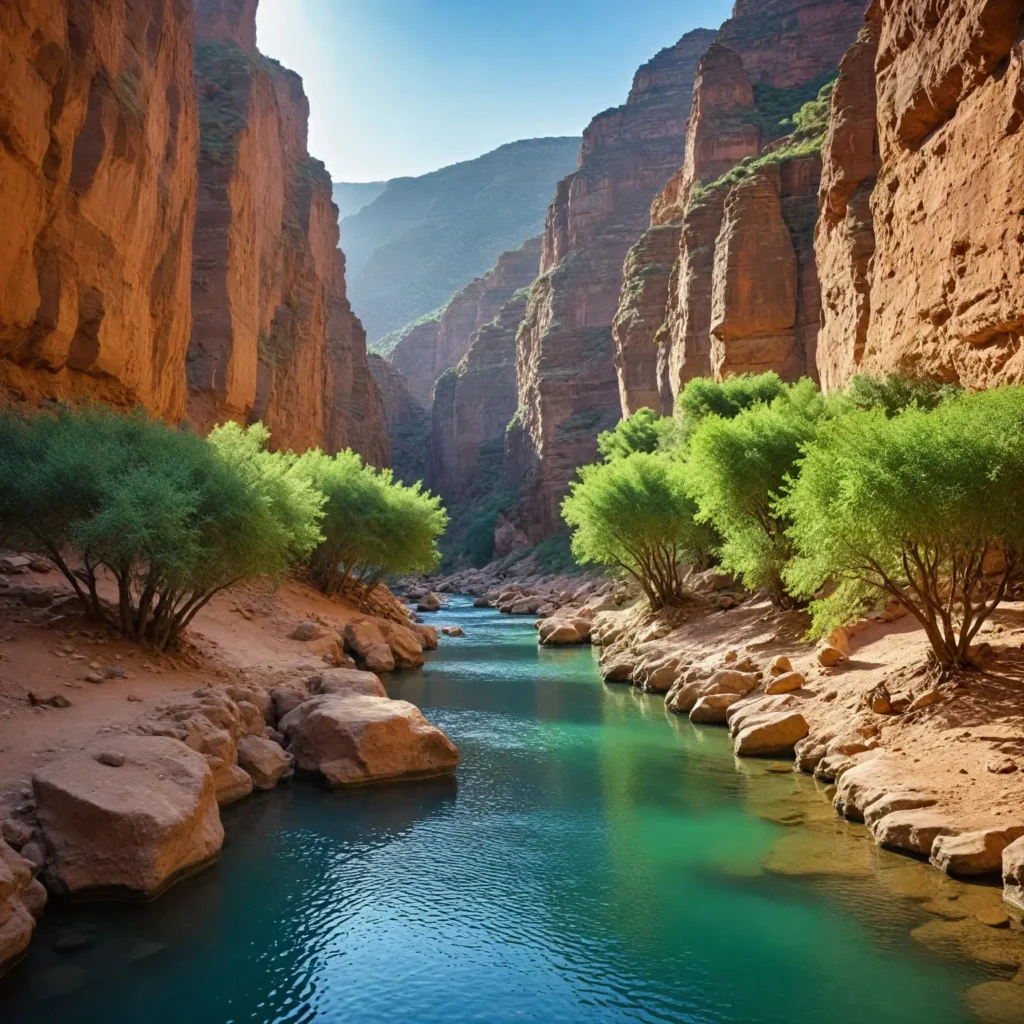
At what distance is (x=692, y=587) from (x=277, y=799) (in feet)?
72.4

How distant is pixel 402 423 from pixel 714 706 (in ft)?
414

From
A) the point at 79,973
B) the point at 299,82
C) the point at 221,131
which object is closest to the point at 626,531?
the point at 79,973

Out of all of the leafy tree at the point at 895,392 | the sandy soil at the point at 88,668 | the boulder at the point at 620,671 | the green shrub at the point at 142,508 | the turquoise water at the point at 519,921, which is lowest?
the turquoise water at the point at 519,921

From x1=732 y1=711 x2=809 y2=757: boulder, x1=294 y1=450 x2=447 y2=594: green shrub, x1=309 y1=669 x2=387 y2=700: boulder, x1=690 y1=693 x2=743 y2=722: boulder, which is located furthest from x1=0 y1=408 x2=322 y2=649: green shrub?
x1=294 y1=450 x2=447 y2=594: green shrub

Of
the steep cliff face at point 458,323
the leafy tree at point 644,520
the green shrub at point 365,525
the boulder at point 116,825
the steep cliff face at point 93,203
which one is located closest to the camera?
the boulder at point 116,825

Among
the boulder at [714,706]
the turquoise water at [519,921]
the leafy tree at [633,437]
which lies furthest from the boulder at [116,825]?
the leafy tree at [633,437]

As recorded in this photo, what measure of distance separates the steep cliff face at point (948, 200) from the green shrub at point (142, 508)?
1603cm

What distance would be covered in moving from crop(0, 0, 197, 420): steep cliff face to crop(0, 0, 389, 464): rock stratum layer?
6 centimetres

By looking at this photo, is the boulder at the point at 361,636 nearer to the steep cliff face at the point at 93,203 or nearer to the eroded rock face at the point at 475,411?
the steep cliff face at the point at 93,203

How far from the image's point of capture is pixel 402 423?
142625 millimetres

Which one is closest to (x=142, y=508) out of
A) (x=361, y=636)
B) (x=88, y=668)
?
(x=88, y=668)

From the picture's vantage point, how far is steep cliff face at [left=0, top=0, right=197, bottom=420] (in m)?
20.6

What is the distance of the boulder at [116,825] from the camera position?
9.57m

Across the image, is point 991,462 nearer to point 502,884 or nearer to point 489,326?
point 502,884
